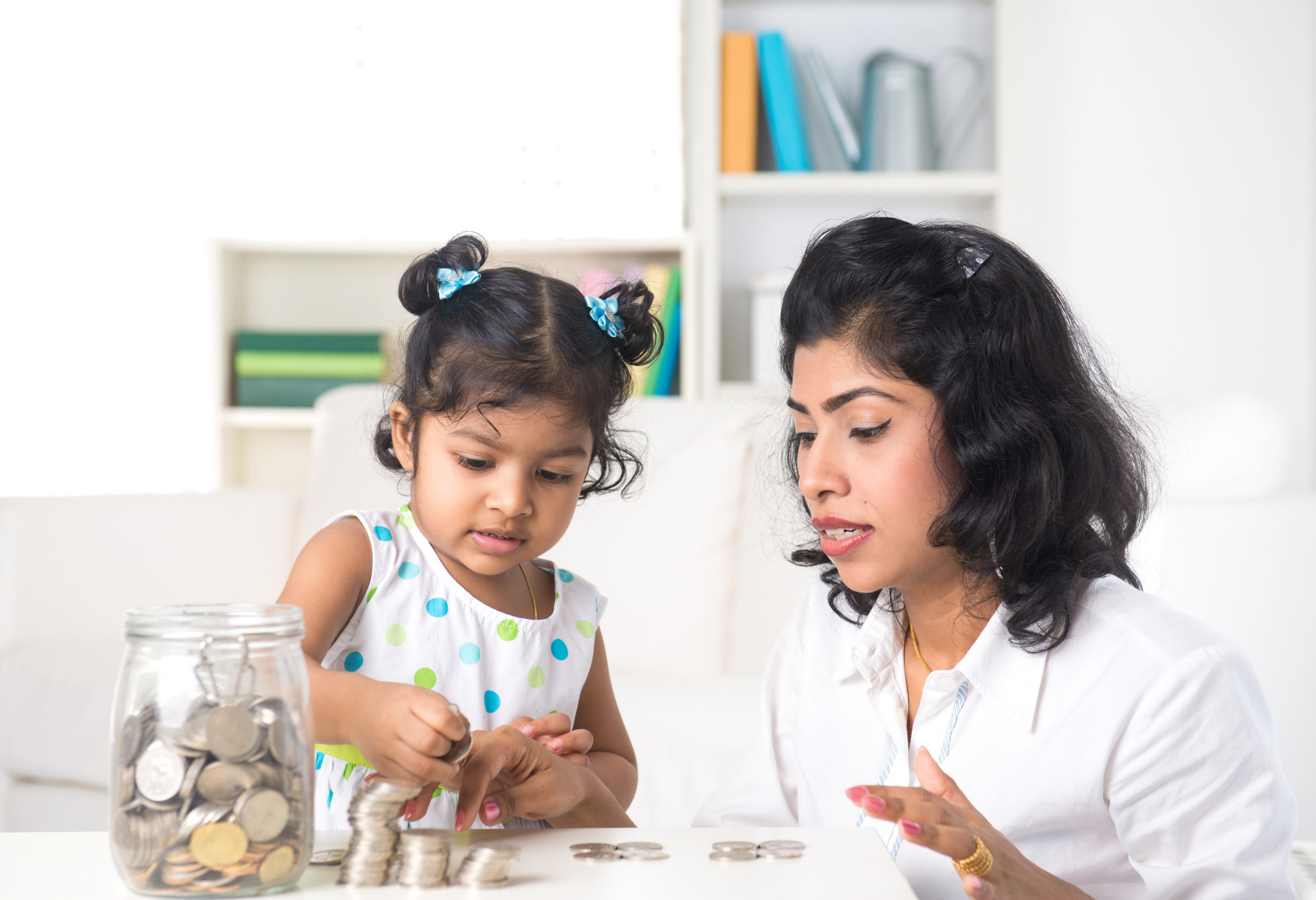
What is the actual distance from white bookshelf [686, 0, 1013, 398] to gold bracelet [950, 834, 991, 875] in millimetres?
2237

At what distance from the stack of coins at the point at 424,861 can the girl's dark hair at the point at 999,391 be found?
516mm

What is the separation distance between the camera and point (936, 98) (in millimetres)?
3154

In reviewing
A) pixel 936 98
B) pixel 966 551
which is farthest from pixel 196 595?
pixel 936 98

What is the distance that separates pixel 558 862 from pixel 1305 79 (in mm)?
3315

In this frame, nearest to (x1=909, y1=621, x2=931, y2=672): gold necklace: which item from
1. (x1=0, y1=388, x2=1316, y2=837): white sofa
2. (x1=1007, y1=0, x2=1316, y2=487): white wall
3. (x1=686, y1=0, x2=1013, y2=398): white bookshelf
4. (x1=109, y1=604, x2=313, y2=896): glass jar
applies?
(x1=0, y1=388, x2=1316, y2=837): white sofa

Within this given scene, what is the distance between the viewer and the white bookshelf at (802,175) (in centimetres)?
294

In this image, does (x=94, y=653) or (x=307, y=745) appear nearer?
(x=307, y=745)

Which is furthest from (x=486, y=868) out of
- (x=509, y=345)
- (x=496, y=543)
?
(x=509, y=345)

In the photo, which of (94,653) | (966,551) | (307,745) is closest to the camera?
(307,745)

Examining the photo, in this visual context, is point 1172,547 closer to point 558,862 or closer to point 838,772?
point 838,772

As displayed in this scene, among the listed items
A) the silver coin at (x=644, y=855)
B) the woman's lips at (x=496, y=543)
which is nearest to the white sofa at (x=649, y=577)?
the woman's lips at (x=496, y=543)

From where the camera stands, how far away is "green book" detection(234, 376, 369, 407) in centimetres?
311

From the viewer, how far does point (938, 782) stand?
2.30 feet

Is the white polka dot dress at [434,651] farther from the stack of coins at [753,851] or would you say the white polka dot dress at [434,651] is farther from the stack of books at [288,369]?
the stack of books at [288,369]
